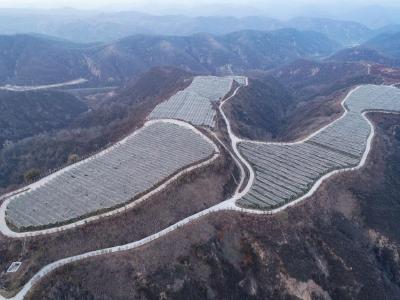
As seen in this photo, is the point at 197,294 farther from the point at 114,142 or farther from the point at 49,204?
the point at 114,142

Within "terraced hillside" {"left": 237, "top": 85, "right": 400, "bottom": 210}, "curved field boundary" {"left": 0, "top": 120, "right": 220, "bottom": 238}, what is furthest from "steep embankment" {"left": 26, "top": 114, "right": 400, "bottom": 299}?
"curved field boundary" {"left": 0, "top": 120, "right": 220, "bottom": 238}

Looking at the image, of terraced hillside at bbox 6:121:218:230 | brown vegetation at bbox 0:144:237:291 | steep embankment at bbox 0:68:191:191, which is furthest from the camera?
steep embankment at bbox 0:68:191:191

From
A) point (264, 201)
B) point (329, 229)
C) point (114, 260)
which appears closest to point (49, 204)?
point (114, 260)

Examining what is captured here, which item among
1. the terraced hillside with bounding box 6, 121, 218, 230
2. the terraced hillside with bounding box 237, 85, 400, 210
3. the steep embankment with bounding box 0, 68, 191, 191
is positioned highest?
the terraced hillside with bounding box 6, 121, 218, 230

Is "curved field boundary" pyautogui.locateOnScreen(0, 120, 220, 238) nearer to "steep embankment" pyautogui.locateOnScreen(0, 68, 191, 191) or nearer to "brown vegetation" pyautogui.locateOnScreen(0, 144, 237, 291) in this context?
"brown vegetation" pyautogui.locateOnScreen(0, 144, 237, 291)

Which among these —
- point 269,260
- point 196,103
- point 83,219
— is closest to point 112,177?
point 83,219

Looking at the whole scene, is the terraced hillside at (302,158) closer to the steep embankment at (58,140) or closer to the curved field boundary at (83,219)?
the curved field boundary at (83,219)
